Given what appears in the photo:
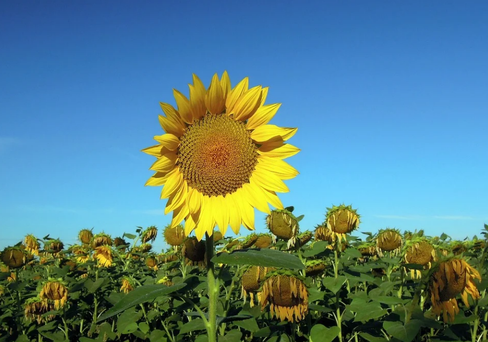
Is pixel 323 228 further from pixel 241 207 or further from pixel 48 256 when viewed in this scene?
pixel 48 256

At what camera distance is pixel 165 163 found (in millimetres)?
2242

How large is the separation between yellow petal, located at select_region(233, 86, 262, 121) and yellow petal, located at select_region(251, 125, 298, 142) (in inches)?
3.9

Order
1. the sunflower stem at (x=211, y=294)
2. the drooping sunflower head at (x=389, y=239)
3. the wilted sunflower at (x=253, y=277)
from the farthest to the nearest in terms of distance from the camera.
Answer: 1. the drooping sunflower head at (x=389, y=239)
2. the wilted sunflower at (x=253, y=277)
3. the sunflower stem at (x=211, y=294)

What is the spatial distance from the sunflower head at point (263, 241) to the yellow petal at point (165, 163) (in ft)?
8.60

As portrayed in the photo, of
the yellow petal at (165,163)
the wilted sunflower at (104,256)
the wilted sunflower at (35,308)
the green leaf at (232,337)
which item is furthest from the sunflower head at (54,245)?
the yellow petal at (165,163)

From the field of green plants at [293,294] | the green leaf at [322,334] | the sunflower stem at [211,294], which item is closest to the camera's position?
the sunflower stem at [211,294]

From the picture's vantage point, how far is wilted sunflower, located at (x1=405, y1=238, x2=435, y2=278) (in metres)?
3.98

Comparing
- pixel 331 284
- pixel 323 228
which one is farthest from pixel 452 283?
pixel 323 228

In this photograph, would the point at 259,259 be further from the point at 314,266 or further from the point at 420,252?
the point at 420,252

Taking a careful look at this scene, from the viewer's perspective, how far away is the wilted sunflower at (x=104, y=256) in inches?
270

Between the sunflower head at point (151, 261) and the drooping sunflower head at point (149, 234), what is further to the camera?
the sunflower head at point (151, 261)

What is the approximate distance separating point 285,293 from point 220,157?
5.37 feet

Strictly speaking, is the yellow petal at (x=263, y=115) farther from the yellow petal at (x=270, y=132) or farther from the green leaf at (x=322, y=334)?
the green leaf at (x=322, y=334)

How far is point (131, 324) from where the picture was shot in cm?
441
